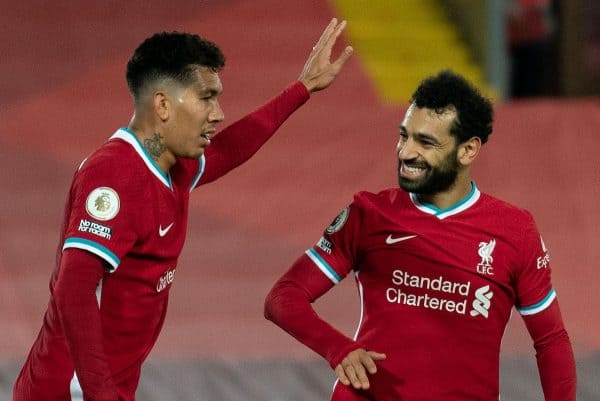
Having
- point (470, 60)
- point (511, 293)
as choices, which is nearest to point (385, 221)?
point (511, 293)

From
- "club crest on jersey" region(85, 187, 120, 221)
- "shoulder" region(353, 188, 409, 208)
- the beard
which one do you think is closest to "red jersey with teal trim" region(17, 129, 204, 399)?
"club crest on jersey" region(85, 187, 120, 221)

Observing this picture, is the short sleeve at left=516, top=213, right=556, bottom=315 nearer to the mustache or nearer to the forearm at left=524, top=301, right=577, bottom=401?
the forearm at left=524, top=301, right=577, bottom=401

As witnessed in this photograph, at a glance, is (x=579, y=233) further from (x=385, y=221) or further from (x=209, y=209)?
(x=385, y=221)

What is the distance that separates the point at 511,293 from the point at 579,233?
4.00 meters

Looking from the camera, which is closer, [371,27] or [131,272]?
[131,272]

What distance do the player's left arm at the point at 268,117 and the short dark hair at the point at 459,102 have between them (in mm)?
396

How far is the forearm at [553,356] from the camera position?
10.1 feet

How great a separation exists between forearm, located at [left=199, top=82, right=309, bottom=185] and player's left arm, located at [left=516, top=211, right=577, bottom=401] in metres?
0.84

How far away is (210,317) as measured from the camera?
5.87 m

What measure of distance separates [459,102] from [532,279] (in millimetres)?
520

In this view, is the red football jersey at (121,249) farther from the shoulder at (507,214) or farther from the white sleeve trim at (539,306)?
the white sleeve trim at (539,306)

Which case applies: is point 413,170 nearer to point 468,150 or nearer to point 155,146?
point 468,150

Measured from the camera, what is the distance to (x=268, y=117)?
3.49 m

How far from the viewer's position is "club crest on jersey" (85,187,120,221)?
2.74 metres
